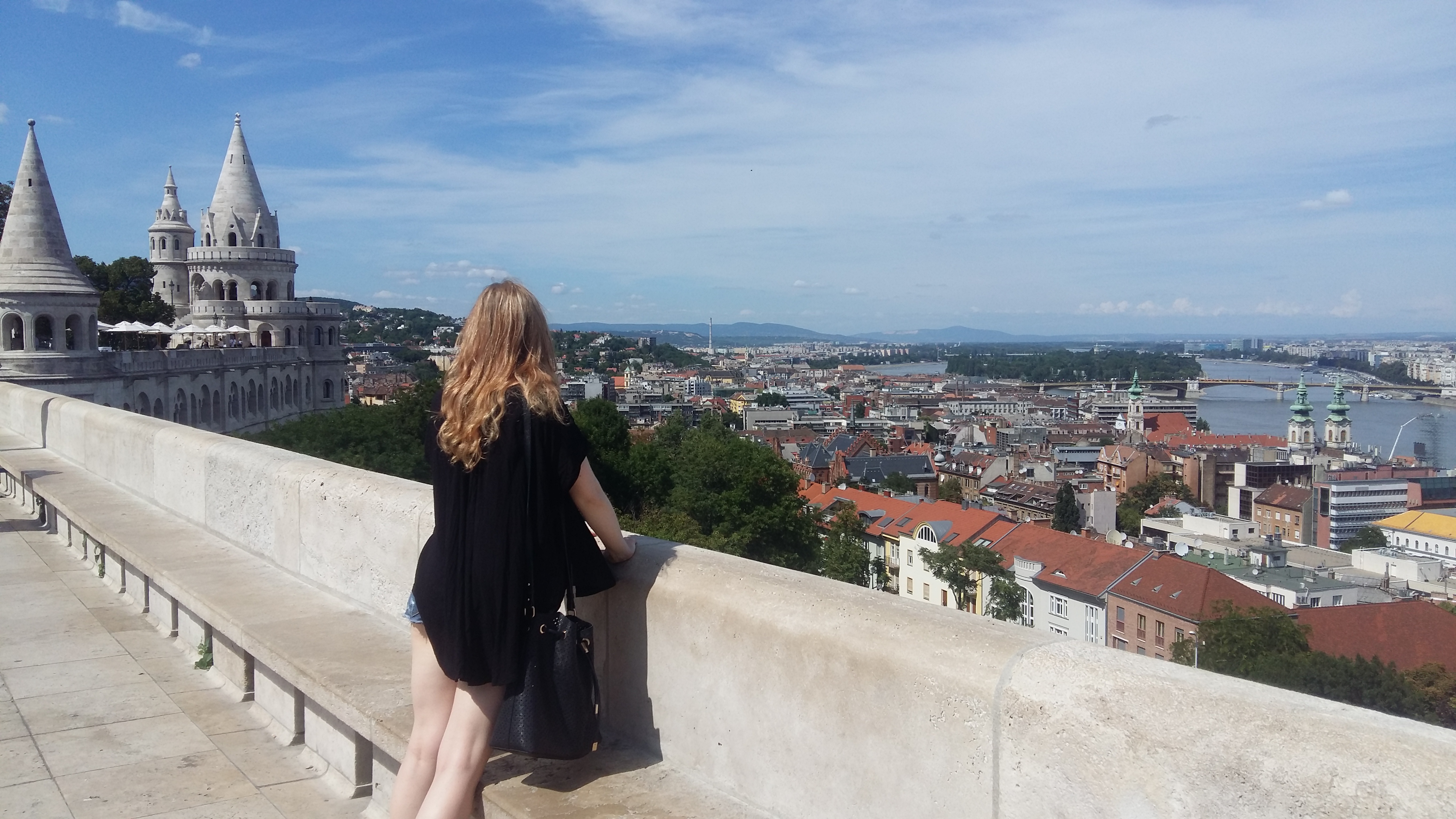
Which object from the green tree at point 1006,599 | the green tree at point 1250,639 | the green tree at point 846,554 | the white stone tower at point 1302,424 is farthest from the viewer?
the white stone tower at point 1302,424

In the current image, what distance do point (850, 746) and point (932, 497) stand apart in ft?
261

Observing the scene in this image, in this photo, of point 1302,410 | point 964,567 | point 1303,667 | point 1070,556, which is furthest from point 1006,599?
point 1302,410

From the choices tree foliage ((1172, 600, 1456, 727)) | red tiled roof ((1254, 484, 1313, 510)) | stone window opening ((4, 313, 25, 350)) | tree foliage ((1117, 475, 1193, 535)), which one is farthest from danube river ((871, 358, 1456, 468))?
stone window opening ((4, 313, 25, 350))

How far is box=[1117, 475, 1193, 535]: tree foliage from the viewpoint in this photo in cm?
7425

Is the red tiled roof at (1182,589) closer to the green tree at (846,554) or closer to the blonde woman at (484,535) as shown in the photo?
the green tree at (846,554)

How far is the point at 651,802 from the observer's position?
8.08 ft

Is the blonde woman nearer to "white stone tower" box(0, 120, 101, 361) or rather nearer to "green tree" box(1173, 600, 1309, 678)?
"white stone tower" box(0, 120, 101, 361)

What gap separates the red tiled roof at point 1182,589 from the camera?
34.0m

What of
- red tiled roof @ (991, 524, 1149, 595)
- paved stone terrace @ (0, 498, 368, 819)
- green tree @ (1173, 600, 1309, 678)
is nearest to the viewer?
paved stone terrace @ (0, 498, 368, 819)

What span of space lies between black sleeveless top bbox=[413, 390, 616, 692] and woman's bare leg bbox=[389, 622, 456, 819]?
0.08m

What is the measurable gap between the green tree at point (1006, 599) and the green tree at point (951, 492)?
3806cm

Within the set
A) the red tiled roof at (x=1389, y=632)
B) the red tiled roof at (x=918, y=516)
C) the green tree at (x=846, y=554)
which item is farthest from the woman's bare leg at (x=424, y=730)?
the red tiled roof at (x=918, y=516)

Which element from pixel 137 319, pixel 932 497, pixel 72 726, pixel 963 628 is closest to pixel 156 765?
pixel 72 726

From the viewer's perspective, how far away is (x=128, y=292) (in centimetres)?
4684
